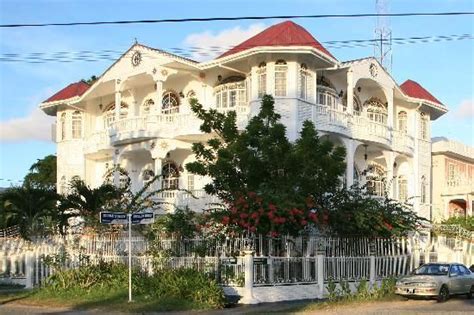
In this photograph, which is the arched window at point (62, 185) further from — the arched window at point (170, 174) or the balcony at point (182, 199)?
the balcony at point (182, 199)

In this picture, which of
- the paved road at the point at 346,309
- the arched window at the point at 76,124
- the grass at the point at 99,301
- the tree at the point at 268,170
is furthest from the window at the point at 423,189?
the grass at the point at 99,301

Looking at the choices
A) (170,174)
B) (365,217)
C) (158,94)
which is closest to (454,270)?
→ (365,217)

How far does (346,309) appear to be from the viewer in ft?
58.5

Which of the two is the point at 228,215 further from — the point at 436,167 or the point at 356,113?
the point at 436,167

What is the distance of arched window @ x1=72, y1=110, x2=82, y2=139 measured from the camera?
38.6 m

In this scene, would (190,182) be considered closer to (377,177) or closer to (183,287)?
(377,177)

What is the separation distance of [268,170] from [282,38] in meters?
8.74

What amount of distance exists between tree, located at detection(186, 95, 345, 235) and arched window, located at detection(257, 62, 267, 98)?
6.58 m

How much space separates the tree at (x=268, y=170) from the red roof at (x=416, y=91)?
15.9 meters

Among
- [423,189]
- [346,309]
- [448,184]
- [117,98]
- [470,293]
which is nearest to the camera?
[346,309]

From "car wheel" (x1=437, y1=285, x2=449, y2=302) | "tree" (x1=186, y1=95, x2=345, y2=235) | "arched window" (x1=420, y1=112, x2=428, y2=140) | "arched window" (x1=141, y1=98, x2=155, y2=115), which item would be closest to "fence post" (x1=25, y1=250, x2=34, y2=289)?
"tree" (x1=186, y1=95, x2=345, y2=235)

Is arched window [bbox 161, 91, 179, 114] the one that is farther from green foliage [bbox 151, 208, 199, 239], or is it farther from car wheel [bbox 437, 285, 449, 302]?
car wheel [bbox 437, 285, 449, 302]

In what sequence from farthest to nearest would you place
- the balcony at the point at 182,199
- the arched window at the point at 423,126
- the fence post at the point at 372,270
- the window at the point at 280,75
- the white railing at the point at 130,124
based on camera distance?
the arched window at the point at 423,126 → the white railing at the point at 130,124 → the balcony at the point at 182,199 → the window at the point at 280,75 → the fence post at the point at 372,270

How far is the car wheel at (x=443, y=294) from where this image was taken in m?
20.8
